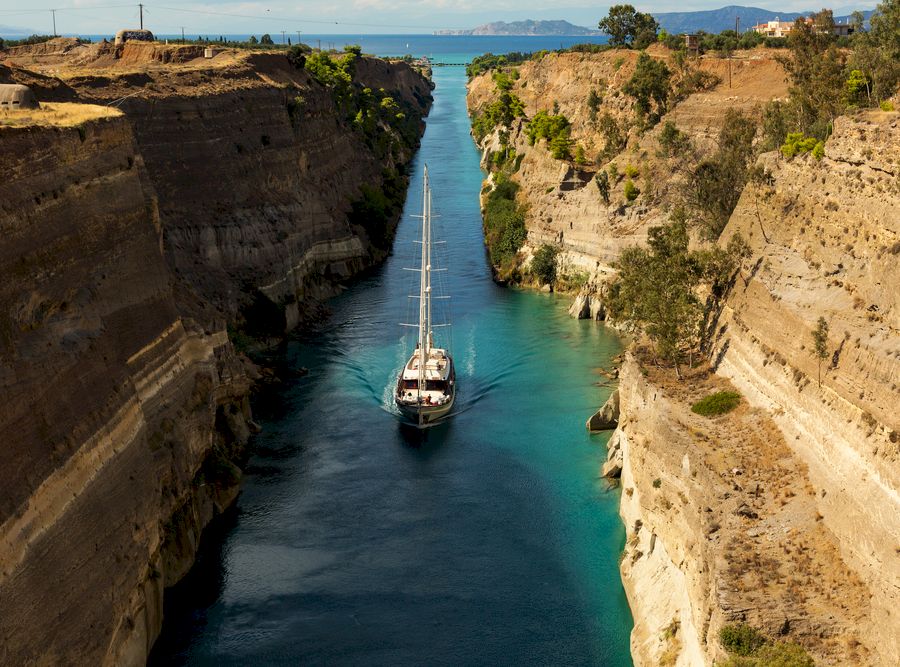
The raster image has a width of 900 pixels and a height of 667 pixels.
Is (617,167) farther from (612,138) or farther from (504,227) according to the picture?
(504,227)

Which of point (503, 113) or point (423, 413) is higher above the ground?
point (503, 113)

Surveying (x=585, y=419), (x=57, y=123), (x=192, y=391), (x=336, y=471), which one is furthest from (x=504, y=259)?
(x=57, y=123)

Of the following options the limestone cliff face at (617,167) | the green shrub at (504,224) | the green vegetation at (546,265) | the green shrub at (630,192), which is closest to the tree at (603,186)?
the limestone cliff face at (617,167)

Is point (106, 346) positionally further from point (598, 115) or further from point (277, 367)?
point (598, 115)

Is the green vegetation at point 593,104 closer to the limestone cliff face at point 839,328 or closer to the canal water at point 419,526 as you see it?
the canal water at point 419,526

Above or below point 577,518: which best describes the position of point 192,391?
above

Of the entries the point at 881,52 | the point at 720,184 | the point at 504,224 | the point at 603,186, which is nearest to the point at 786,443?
the point at 720,184

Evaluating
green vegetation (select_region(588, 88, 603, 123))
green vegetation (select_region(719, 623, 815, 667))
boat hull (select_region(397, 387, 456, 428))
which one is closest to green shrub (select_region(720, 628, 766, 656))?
green vegetation (select_region(719, 623, 815, 667))
